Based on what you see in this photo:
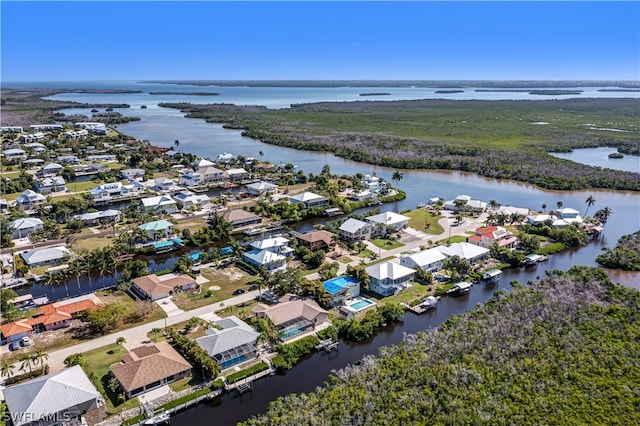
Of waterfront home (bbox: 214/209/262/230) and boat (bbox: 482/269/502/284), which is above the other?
waterfront home (bbox: 214/209/262/230)

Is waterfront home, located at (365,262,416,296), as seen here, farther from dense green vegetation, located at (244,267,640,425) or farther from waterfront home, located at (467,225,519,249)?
waterfront home, located at (467,225,519,249)

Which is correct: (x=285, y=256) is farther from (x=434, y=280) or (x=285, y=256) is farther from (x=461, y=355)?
(x=461, y=355)

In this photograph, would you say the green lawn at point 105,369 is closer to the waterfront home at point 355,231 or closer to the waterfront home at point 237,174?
the waterfront home at point 355,231

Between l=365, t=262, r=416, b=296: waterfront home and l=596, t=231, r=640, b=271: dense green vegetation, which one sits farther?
l=596, t=231, r=640, b=271: dense green vegetation

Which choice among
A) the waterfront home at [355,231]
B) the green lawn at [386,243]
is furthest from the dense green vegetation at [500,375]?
the waterfront home at [355,231]

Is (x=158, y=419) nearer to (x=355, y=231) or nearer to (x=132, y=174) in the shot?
(x=355, y=231)

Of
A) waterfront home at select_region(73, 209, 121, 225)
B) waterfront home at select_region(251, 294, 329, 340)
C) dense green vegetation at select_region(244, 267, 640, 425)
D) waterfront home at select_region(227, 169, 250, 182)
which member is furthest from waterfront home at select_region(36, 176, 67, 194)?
dense green vegetation at select_region(244, 267, 640, 425)

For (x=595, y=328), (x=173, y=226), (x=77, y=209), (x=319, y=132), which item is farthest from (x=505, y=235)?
(x=319, y=132)
